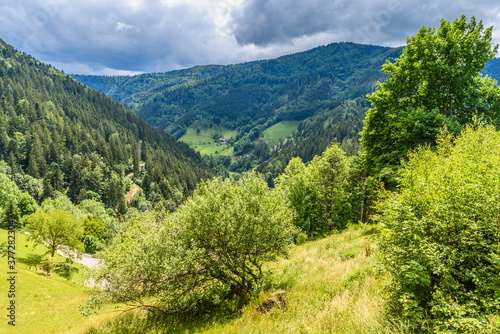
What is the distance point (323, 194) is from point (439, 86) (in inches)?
714

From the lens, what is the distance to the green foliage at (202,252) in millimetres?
12898

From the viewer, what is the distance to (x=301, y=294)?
1231cm

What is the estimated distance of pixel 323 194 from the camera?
32344mm

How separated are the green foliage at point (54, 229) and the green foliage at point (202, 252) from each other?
44.6 metres

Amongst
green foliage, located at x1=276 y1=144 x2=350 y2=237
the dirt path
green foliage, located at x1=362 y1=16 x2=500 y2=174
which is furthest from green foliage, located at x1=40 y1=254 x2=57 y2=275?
the dirt path

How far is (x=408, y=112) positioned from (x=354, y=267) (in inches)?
567

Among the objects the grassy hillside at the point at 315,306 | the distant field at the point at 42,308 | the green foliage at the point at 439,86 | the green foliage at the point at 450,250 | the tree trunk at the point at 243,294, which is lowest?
the distant field at the point at 42,308

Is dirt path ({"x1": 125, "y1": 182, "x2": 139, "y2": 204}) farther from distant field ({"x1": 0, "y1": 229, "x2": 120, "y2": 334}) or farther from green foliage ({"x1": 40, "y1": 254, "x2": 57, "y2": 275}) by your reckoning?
distant field ({"x1": 0, "y1": 229, "x2": 120, "y2": 334})

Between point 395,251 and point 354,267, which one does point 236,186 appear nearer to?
point 354,267

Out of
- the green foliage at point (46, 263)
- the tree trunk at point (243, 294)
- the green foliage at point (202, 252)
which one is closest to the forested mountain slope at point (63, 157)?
the green foliage at point (46, 263)

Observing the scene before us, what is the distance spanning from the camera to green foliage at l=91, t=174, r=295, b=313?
1290cm

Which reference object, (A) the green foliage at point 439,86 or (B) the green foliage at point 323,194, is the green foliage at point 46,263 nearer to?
(B) the green foliage at point 323,194

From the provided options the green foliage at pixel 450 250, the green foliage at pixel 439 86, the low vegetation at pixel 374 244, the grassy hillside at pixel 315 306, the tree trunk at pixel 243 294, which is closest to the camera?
the green foliage at pixel 450 250

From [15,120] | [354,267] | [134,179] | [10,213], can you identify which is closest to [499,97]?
[354,267]
